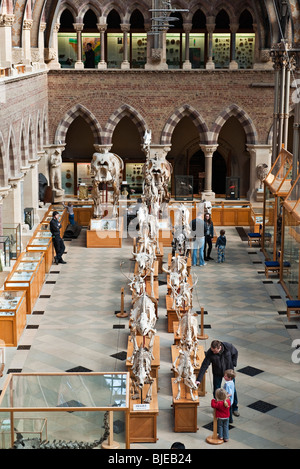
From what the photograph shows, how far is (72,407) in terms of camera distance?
35.8 feet

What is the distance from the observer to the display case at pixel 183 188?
34.7 meters

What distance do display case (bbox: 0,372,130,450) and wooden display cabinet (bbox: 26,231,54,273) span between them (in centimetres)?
1216

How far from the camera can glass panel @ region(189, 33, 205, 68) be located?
36.1 meters

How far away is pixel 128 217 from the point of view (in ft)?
100

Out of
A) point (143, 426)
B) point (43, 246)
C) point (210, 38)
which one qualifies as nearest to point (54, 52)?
point (210, 38)

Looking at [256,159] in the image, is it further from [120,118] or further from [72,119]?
[72,119]

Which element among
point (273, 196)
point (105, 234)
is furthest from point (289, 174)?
point (105, 234)

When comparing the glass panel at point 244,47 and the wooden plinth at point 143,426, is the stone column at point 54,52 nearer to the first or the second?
the glass panel at point 244,47

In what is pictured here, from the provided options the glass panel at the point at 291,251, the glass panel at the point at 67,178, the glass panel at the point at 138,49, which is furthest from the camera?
the glass panel at the point at 67,178

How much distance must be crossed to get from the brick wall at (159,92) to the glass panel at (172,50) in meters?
1.84

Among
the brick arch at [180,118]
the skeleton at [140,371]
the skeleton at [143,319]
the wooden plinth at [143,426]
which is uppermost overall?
the brick arch at [180,118]

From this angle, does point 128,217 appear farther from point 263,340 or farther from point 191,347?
point 191,347

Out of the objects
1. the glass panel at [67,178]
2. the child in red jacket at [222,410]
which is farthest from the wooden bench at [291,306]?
the glass panel at [67,178]
